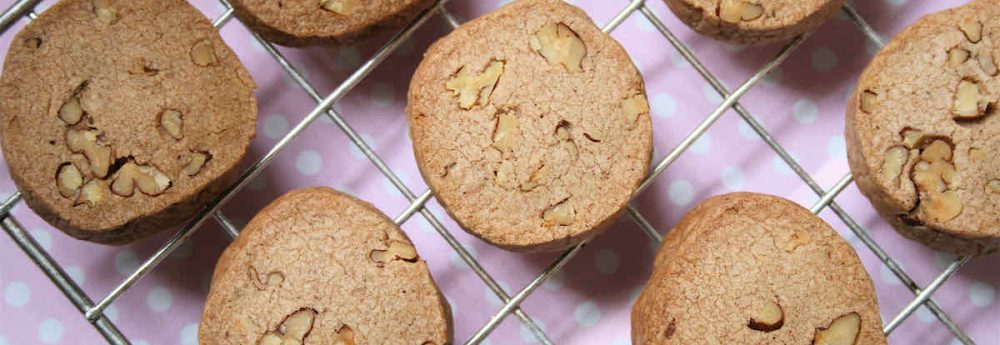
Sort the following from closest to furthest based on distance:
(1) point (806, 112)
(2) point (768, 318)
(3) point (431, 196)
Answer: (2) point (768, 318) < (3) point (431, 196) < (1) point (806, 112)

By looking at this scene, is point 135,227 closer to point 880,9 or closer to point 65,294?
point 65,294

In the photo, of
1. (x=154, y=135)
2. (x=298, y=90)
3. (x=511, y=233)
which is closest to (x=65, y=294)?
(x=154, y=135)

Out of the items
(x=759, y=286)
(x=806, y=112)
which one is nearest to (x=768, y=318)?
(x=759, y=286)

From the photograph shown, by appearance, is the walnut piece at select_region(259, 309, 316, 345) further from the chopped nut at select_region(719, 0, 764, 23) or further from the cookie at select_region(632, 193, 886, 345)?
the chopped nut at select_region(719, 0, 764, 23)

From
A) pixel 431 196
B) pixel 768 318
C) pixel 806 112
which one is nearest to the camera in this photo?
pixel 768 318

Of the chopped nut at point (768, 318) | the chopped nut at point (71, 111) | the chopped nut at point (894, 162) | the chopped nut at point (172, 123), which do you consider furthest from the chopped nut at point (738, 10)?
the chopped nut at point (71, 111)

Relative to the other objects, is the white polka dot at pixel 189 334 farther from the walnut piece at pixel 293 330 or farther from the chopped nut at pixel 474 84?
the chopped nut at pixel 474 84

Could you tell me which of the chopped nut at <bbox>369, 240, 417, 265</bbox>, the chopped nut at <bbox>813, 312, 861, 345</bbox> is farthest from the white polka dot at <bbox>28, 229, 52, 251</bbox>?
the chopped nut at <bbox>813, 312, 861, 345</bbox>

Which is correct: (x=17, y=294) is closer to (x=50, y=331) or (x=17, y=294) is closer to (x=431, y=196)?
(x=50, y=331)
